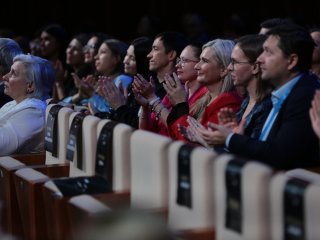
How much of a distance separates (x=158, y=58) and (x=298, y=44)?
1.56 meters

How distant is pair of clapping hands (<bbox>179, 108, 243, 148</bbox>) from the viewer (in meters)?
3.42

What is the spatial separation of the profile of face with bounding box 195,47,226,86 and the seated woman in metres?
0.90

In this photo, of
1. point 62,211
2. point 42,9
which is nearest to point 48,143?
point 62,211

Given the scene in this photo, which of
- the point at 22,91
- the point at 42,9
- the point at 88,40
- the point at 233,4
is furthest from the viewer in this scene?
the point at 42,9

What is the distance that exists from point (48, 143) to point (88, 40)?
3177 millimetres

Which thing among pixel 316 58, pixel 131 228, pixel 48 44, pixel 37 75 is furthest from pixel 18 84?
pixel 48 44

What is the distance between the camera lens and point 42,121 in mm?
4527

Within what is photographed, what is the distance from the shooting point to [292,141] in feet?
10.5

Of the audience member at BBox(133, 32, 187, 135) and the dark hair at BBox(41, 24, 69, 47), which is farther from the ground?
the audience member at BBox(133, 32, 187, 135)

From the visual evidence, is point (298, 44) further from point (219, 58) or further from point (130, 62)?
point (130, 62)

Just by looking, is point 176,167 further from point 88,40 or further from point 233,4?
point 233,4

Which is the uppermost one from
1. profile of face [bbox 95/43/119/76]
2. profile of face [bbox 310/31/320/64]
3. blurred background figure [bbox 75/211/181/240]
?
blurred background figure [bbox 75/211/181/240]

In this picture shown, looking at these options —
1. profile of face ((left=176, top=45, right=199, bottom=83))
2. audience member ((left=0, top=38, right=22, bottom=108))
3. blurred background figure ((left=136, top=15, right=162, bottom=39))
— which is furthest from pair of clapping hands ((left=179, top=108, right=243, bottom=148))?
blurred background figure ((left=136, top=15, right=162, bottom=39))

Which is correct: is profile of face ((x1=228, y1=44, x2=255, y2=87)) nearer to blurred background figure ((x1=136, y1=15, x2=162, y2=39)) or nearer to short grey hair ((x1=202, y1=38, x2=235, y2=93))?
short grey hair ((x1=202, y1=38, x2=235, y2=93))
